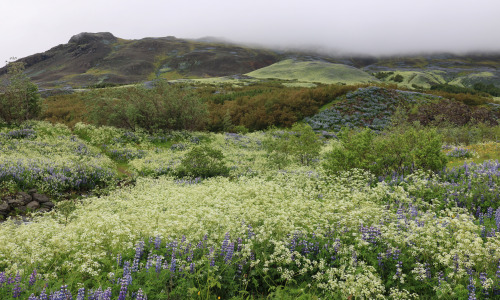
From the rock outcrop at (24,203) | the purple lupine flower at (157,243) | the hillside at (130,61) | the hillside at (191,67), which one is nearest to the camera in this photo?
the purple lupine flower at (157,243)

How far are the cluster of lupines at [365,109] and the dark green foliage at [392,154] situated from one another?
74.1ft

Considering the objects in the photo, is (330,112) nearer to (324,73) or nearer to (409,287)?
(409,287)

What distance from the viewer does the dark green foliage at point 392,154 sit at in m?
11.3

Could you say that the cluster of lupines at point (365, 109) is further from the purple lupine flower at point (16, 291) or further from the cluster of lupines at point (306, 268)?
the purple lupine flower at point (16, 291)

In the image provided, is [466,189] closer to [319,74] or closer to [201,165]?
[201,165]

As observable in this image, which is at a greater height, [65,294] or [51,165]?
[65,294]

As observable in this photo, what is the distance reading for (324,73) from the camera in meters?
96.6

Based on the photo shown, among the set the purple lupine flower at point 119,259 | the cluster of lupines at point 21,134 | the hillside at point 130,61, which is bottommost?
the purple lupine flower at point 119,259

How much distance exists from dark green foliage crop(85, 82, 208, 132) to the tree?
6088mm

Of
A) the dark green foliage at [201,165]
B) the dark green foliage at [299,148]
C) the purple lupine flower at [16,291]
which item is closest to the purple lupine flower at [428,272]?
the purple lupine flower at [16,291]

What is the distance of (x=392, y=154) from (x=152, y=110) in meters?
22.3

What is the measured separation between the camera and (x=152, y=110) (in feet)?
90.7

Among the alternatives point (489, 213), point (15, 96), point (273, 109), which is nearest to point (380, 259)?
point (489, 213)

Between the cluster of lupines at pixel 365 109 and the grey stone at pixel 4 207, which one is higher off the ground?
the cluster of lupines at pixel 365 109
